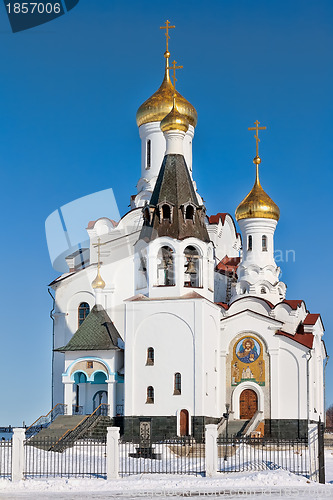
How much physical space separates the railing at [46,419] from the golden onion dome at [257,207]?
837 centimetres

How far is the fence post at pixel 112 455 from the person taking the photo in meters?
16.2

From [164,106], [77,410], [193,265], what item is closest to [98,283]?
[193,265]

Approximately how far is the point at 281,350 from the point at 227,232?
278 inches

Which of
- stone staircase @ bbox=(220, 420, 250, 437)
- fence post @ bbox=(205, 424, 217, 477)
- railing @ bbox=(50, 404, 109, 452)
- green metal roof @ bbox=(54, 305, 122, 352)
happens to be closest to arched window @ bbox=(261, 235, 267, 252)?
green metal roof @ bbox=(54, 305, 122, 352)

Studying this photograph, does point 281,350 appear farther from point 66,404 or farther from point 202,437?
point 66,404

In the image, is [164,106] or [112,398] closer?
[112,398]

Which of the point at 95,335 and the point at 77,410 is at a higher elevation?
the point at 95,335

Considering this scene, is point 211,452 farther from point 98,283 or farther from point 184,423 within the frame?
point 98,283

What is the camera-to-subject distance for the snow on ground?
14.0m

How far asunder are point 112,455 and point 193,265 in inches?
363

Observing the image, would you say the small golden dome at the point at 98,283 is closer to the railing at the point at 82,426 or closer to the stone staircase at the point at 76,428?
the railing at the point at 82,426

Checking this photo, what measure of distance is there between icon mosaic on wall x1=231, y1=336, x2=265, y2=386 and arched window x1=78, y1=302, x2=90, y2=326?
5.00 m

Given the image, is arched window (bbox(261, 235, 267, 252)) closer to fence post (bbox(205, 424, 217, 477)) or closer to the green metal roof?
the green metal roof

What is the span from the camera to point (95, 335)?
25656mm
